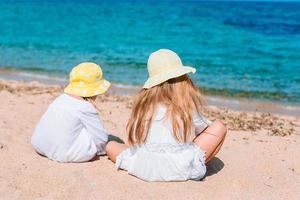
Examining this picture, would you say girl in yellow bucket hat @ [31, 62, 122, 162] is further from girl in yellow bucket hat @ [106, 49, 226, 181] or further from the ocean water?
the ocean water

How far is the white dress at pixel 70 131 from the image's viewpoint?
505 cm

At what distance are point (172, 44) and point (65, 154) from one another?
14.5 metres

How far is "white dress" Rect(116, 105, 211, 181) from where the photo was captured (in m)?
4.60

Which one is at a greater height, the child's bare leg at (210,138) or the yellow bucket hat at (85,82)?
the yellow bucket hat at (85,82)

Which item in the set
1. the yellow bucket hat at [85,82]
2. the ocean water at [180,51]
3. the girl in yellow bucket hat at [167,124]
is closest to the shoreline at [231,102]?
the ocean water at [180,51]

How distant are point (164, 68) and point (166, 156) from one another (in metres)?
0.77

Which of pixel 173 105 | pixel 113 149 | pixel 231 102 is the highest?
pixel 173 105

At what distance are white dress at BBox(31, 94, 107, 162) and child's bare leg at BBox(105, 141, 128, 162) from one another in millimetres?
110

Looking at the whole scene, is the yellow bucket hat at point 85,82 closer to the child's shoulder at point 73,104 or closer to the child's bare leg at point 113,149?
the child's shoulder at point 73,104

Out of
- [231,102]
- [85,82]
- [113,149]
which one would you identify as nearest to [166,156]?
[113,149]

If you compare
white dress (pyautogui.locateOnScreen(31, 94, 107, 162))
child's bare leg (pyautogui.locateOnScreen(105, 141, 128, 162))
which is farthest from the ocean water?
white dress (pyautogui.locateOnScreen(31, 94, 107, 162))

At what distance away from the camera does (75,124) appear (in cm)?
506

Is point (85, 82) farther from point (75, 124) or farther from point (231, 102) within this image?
point (231, 102)

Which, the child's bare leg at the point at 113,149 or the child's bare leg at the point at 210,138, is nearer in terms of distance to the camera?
the child's bare leg at the point at 210,138
